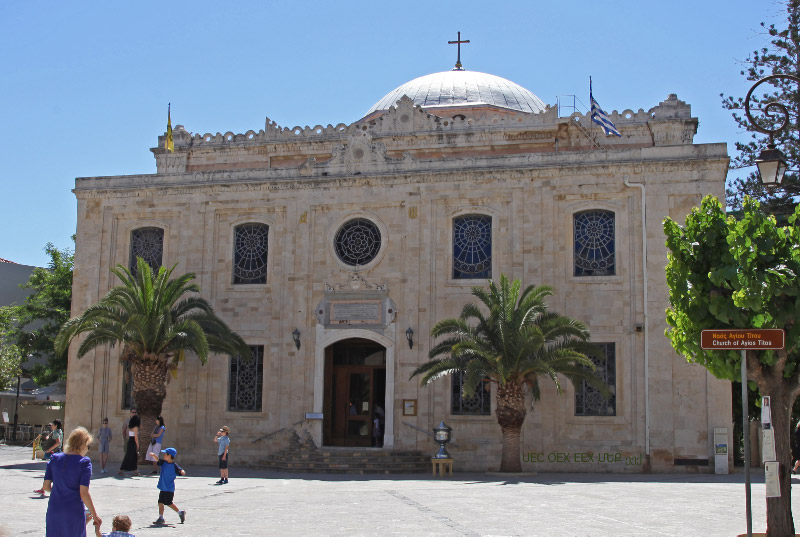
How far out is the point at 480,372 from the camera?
70.4ft

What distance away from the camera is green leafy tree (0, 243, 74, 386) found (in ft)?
127

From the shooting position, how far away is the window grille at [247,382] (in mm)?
26250

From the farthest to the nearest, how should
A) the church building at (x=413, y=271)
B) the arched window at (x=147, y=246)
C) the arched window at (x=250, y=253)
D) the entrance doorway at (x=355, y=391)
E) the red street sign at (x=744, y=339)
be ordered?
the arched window at (x=147, y=246) < the arched window at (x=250, y=253) < the entrance doorway at (x=355, y=391) < the church building at (x=413, y=271) < the red street sign at (x=744, y=339)

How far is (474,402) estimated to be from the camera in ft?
81.3

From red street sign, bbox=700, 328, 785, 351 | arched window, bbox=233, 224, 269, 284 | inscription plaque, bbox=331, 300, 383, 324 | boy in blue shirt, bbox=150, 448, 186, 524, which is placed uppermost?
arched window, bbox=233, 224, 269, 284

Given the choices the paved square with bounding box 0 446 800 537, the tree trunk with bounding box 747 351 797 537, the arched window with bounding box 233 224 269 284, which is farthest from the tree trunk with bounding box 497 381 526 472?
the tree trunk with bounding box 747 351 797 537

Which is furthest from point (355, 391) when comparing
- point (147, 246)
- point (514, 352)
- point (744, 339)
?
point (744, 339)

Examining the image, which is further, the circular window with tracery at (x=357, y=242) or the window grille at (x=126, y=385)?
the window grille at (x=126, y=385)

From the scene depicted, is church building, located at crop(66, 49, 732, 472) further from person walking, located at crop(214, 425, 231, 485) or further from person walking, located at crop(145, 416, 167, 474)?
person walking, located at crop(214, 425, 231, 485)

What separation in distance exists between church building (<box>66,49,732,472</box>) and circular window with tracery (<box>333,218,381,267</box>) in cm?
6

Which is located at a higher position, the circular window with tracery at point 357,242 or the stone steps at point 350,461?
the circular window with tracery at point 357,242

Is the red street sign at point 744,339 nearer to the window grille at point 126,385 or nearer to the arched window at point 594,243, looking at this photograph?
the arched window at point 594,243

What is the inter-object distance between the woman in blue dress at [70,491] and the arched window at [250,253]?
18.0m

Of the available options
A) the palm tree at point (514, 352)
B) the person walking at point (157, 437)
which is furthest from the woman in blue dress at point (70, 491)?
the palm tree at point (514, 352)
